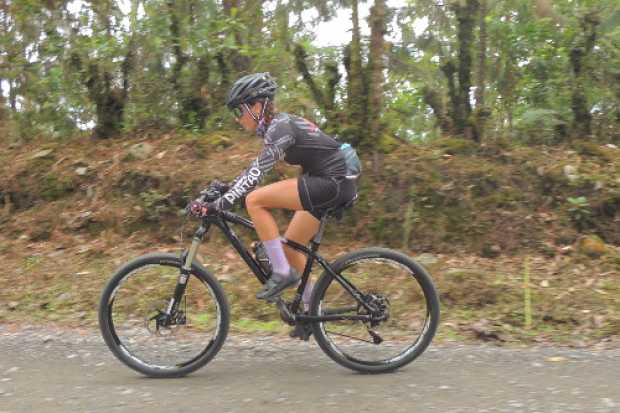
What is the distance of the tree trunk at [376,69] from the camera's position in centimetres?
848

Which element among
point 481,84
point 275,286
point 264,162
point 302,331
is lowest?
point 302,331

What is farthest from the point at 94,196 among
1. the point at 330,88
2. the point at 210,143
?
the point at 330,88

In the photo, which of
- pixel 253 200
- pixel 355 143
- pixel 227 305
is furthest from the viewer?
pixel 355 143

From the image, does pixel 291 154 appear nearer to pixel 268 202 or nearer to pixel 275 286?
pixel 268 202

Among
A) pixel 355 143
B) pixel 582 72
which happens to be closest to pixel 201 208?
pixel 355 143

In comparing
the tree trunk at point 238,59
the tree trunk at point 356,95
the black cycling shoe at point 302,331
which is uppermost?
the tree trunk at point 238,59

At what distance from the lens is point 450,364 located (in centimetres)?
464

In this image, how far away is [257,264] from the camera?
15.1ft

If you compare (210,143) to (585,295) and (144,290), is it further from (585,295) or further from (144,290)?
(585,295)

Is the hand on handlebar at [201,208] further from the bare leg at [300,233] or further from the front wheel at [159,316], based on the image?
the bare leg at [300,233]

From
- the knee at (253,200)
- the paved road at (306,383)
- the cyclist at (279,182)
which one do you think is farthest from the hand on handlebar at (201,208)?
the paved road at (306,383)

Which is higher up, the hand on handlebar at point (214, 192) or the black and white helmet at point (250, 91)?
the black and white helmet at point (250, 91)

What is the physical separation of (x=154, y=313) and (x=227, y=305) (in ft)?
1.87

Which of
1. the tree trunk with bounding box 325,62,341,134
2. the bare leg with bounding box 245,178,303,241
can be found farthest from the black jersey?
the tree trunk with bounding box 325,62,341,134
